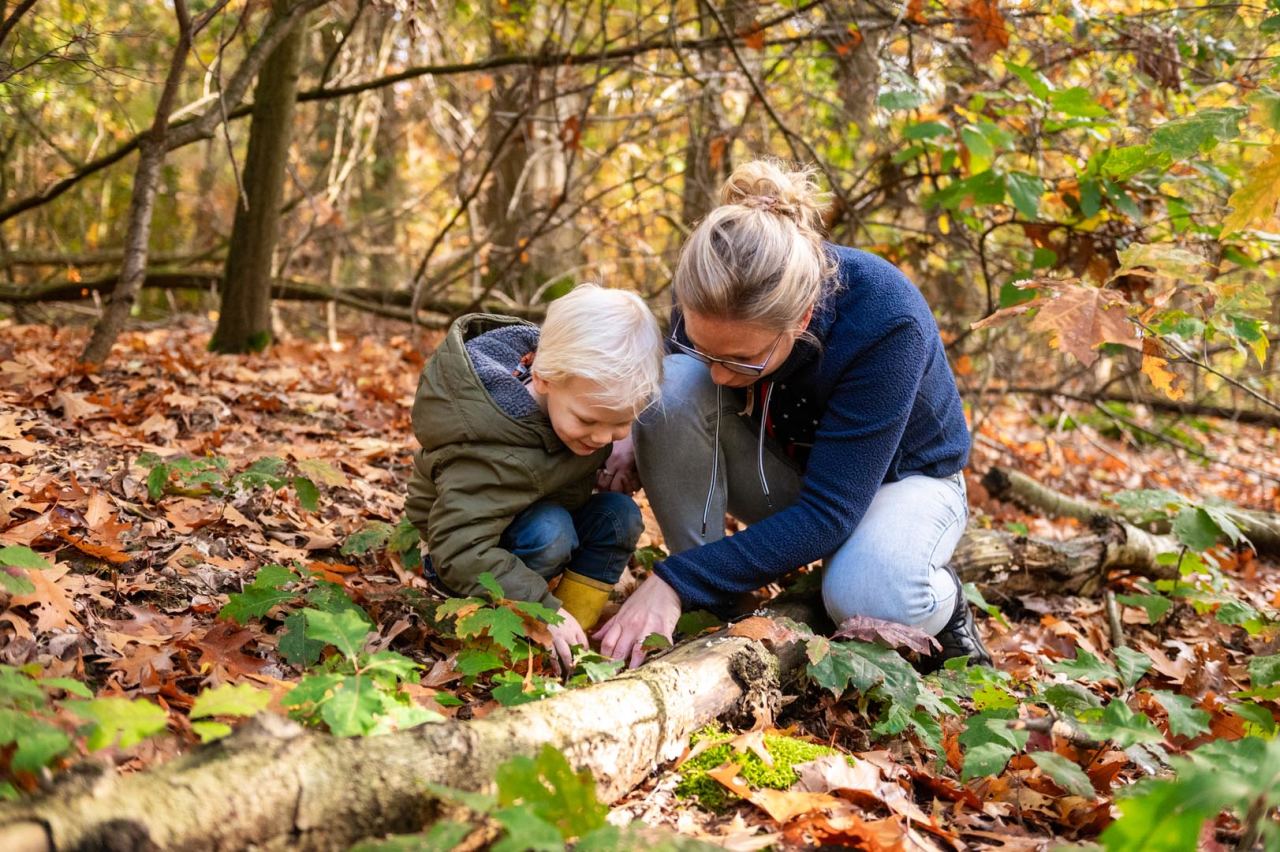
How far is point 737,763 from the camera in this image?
199cm

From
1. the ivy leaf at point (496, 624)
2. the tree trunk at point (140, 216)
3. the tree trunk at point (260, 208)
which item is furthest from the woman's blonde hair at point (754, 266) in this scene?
the tree trunk at point (260, 208)

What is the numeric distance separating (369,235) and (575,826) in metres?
8.51

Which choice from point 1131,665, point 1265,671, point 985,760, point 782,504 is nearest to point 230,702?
point 985,760

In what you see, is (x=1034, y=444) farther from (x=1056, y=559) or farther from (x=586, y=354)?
(x=586, y=354)

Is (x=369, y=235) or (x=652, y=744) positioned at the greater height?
(x=369, y=235)

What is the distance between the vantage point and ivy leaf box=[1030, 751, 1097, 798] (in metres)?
1.84

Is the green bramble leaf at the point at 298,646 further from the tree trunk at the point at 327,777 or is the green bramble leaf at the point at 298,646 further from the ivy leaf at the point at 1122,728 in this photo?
the ivy leaf at the point at 1122,728

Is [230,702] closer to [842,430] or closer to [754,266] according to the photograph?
[754,266]

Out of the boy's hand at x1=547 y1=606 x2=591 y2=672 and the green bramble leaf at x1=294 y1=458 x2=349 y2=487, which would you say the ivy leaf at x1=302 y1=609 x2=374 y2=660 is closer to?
the boy's hand at x1=547 y1=606 x2=591 y2=672

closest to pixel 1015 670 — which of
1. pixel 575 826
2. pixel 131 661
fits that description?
pixel 575 826

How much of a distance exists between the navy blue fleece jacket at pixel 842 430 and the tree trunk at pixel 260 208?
354 centimetres

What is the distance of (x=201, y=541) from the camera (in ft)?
9.18

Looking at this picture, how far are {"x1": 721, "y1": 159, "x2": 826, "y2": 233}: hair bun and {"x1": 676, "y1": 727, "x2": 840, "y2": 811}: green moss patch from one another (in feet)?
4.36

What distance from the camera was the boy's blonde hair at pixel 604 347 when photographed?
236 centimetres
